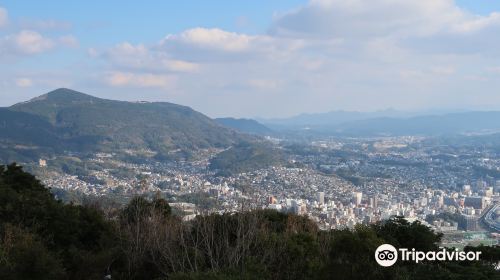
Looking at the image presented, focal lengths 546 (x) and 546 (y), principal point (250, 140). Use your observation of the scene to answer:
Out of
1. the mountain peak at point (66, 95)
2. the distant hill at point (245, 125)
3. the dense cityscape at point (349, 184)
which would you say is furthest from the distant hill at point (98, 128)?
the distant hill at point (245, 125)

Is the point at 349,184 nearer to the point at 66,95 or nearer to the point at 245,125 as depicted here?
the point at 66,95

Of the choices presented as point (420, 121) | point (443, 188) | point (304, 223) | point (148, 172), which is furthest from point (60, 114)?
point (420, 121)

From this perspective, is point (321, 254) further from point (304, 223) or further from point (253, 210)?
point (304, 223)

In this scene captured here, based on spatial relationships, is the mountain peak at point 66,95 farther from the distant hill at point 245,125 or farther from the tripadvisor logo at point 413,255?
the tripadvisor logo at point 413,255

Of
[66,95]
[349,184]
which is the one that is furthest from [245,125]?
[349,184]

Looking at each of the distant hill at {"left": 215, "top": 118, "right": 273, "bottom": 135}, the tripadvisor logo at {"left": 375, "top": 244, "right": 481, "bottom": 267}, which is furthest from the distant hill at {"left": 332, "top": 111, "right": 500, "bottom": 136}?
the tripadvisor logo at {"left": 375, "top": 244, "right": 481, "bottom": 267}
